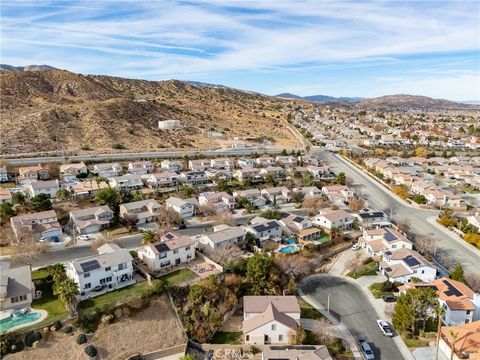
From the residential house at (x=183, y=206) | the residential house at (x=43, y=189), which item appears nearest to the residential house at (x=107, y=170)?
the residential house at (x=43, y=189)

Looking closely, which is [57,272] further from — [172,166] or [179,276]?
[172,166]

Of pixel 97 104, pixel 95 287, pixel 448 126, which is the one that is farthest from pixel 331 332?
pixel 448 126

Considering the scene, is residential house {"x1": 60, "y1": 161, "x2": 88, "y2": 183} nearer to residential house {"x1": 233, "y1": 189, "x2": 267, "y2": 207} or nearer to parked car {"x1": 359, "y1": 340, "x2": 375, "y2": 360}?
residential house {"x1": 233, "y1": 189, "x2": 267, "y2": 207}

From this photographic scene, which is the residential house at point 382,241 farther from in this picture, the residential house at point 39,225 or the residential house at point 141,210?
the residential house at point 39,225

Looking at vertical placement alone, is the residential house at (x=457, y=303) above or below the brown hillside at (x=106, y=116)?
below

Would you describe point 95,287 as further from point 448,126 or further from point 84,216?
point 448,126

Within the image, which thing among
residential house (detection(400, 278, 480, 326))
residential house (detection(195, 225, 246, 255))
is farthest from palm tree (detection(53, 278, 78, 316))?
residential house (detection(400, 278, 480, 326))
